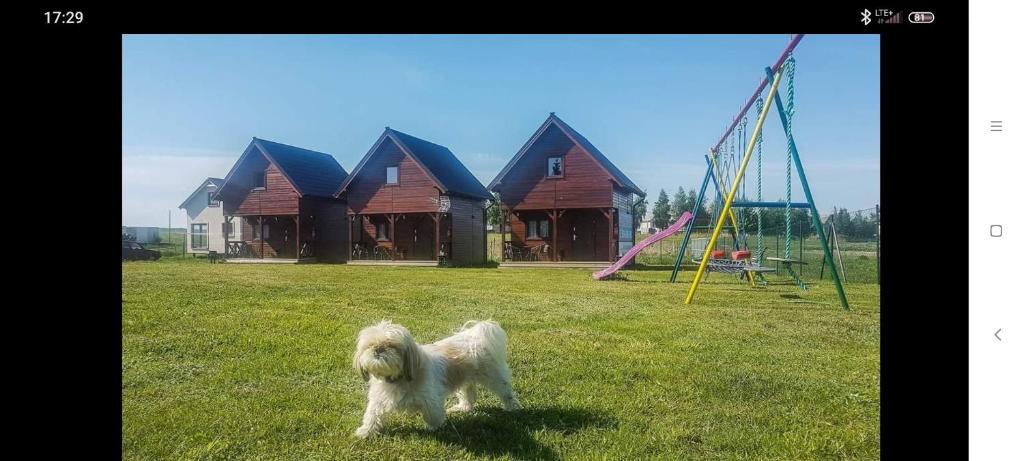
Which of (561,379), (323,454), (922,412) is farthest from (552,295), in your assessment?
(922,412)

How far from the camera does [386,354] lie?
214cm

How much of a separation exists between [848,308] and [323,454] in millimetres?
3061

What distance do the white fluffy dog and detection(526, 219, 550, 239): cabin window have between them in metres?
0.96

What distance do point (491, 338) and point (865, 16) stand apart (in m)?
1.98

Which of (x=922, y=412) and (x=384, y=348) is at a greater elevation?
(x=384, y=348)

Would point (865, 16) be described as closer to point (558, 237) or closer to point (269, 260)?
point (558, 237)

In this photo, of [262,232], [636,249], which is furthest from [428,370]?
[636,249]

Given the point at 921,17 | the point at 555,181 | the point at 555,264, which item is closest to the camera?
the point at 921,17

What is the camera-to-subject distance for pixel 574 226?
3619 mm

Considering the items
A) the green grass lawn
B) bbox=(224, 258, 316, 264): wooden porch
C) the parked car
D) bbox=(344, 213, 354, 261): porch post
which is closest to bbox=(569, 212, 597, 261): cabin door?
the green grass lawn

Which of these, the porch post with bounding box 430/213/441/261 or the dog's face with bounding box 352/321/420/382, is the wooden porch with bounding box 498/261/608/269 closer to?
the porch post with bounding box 430/213/441/261

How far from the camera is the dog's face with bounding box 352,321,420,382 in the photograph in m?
2.13

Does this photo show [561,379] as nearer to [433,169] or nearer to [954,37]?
[433,169]

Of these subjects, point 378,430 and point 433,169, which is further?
point 433,169
